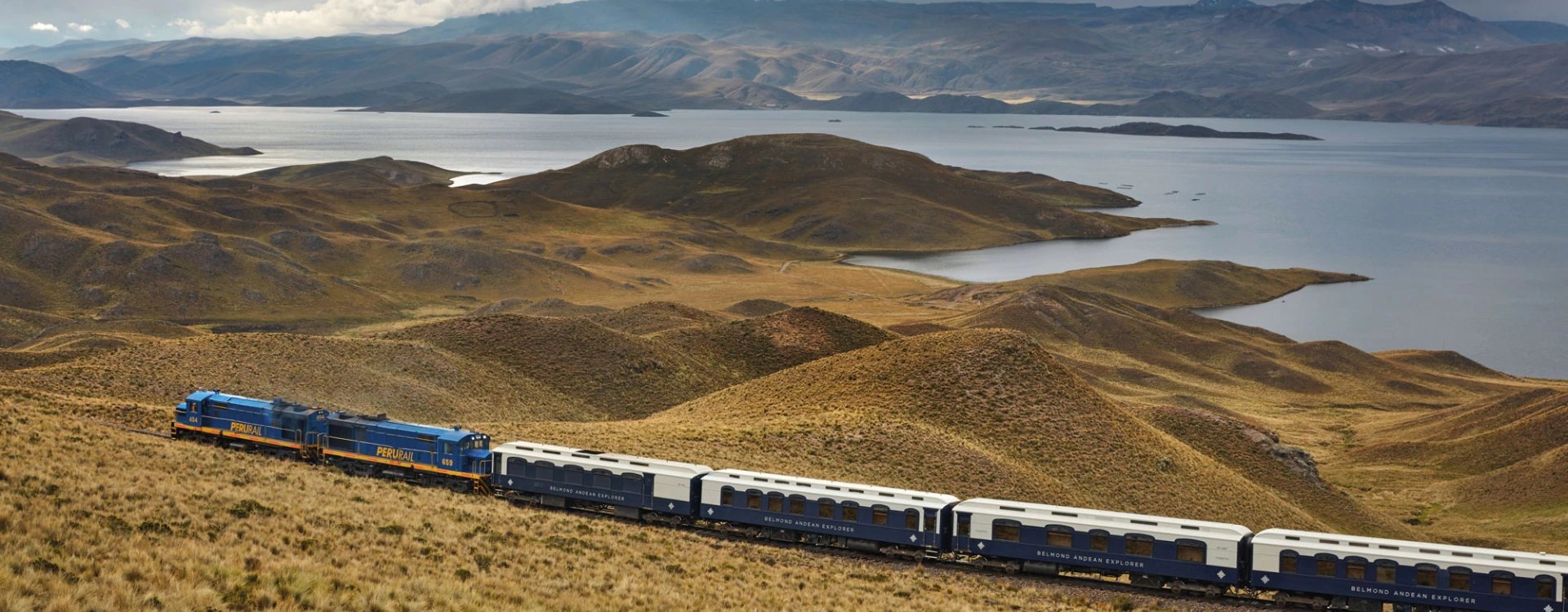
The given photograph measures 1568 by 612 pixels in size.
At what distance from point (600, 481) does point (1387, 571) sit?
72.5 ft

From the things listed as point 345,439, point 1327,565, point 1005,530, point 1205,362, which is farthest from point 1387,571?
point 1205,362

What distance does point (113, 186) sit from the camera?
186 metres

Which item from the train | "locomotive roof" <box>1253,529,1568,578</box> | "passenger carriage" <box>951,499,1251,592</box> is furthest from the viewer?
"passenger carriage" <box>951,499,1251,592</box>

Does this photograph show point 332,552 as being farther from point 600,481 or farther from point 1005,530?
point 1005,530

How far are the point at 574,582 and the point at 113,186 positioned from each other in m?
187

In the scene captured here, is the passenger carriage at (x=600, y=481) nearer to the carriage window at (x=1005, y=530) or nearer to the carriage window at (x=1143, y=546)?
the carriage window at (x=1005, y=530)

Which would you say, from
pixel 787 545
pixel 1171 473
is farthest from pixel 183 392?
pixel 1171 473

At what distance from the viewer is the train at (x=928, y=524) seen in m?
32.0

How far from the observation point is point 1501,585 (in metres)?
31.5

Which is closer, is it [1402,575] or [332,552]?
[332,552]

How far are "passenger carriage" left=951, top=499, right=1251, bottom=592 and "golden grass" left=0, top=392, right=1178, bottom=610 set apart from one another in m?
0.93

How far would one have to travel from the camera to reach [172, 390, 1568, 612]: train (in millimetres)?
32031

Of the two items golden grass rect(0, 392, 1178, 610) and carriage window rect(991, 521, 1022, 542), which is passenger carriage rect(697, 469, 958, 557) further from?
carriage window rect(991, 521, 1022, 542)

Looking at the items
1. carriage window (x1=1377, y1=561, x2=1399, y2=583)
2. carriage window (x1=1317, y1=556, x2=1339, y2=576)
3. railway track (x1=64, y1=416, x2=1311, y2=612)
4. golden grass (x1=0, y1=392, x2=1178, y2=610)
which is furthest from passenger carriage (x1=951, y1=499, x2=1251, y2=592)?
carriage window (x1=1377, y1=561, x2=1399, y2=583)
